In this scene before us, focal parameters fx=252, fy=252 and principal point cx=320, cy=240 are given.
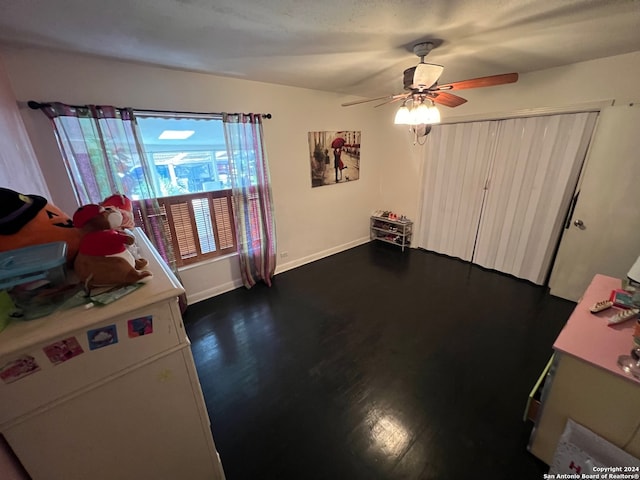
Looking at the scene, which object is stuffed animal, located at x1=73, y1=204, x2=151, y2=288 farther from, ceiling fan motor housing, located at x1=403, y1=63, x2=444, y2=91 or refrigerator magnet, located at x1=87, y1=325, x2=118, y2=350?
ceiling fan motor housing, located at x1=403, y1=63, x2=444, y2=91

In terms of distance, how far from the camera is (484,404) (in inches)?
65.3

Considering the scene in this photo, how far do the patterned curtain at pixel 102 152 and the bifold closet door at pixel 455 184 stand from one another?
350 centimetres

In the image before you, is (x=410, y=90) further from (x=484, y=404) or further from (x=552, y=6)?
(x=484, y=404)

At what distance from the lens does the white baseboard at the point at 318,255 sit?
3.56m

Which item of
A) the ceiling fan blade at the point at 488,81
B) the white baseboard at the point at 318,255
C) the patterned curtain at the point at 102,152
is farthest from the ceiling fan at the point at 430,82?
the white baseboard at the point at 318,255

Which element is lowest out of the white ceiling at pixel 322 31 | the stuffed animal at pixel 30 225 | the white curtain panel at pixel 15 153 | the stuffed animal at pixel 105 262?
the stuffed animal at pixel 105 262

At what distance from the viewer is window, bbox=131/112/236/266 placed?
235 cm

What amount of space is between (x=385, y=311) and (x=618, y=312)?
162cm

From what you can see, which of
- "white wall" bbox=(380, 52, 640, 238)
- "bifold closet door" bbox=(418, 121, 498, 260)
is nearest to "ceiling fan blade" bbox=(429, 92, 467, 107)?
"white wall" bbox=(380, 52, 640, 238)

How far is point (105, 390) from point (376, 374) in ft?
5.40

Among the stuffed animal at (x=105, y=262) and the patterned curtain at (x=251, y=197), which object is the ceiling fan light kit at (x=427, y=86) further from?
the stuffed animal at (x=105, y=262)

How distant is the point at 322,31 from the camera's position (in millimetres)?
1495

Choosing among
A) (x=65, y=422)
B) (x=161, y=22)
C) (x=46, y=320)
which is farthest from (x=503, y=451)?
(x=161, y=22)

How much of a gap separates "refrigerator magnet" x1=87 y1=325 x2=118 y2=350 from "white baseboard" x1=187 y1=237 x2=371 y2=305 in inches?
87.0
